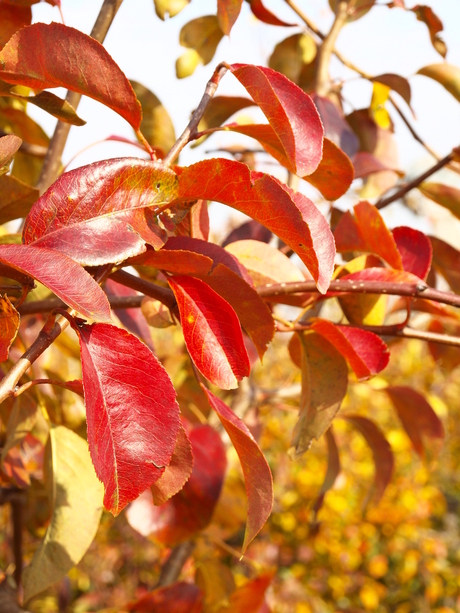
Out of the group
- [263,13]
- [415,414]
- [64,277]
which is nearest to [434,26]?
[263,13]

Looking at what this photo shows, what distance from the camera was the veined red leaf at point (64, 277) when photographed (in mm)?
316

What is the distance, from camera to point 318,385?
0.54 m

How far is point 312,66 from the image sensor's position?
1.10 metres

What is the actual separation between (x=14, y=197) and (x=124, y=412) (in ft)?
0.89

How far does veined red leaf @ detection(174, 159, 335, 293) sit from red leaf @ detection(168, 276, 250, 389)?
7 cm

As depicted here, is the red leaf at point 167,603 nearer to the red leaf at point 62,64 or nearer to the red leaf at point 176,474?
the red leaf at point 176,474

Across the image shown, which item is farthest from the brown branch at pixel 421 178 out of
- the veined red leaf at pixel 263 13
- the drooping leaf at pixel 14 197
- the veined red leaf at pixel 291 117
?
the drooping leaf at pixel 14 197

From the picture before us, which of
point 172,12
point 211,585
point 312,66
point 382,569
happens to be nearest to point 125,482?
point 172,12

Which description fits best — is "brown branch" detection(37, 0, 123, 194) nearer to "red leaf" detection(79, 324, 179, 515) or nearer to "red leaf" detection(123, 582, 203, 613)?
"red leaf" detection(79, 324, 179, 515)

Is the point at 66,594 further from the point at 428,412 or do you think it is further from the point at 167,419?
the point at 167,419

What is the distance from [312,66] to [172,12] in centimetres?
45

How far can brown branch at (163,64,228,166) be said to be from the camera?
0.43 m

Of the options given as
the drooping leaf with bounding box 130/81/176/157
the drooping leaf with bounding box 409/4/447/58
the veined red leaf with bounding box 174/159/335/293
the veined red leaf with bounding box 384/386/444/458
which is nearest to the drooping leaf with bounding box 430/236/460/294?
the veined red leaf with bounding box 384/386/444/458

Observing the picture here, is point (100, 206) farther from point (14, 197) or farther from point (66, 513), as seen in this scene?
point (66, 513)
